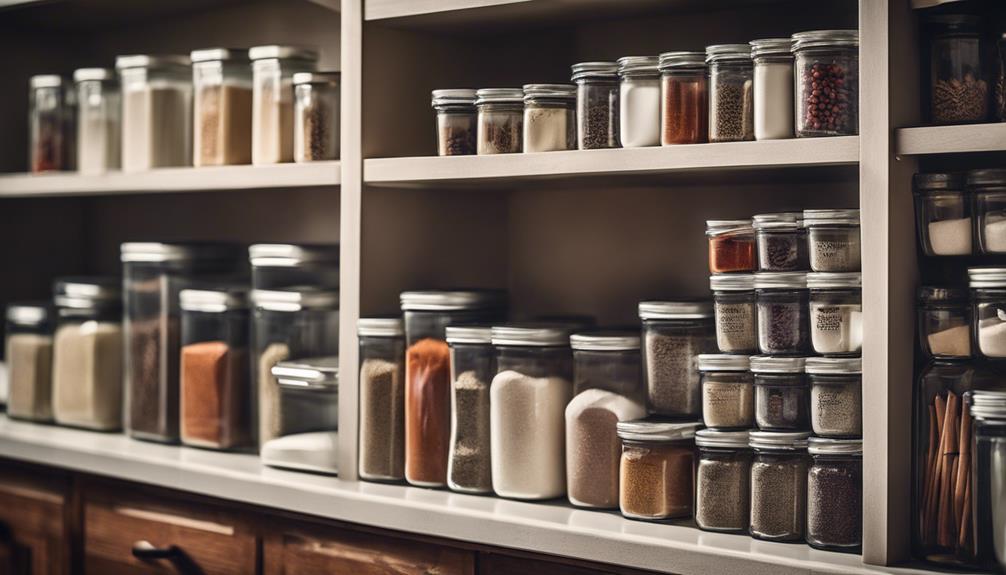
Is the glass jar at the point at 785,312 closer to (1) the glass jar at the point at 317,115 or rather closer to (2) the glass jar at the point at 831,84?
(2) the glass jar at the point at 831,84

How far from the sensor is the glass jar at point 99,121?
213cm

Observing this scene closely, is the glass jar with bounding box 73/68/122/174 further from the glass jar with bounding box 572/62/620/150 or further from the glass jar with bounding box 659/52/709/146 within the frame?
the glass jar with bounding box 659/52/709/146

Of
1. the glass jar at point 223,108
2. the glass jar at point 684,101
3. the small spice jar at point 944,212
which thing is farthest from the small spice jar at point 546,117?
the glass jar at point 223,108

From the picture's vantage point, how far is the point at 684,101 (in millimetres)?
1453

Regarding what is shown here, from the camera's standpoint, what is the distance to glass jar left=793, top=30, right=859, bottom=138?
4.38 ft

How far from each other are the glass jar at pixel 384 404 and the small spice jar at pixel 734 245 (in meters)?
0.54

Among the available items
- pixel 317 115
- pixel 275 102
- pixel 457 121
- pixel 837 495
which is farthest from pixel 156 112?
pixel 837 495

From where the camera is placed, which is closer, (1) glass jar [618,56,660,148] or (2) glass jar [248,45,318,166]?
(1) glass jar [618,56,660,148]

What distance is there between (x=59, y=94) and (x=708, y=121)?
4.79 ft

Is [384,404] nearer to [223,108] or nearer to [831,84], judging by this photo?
[223,108]

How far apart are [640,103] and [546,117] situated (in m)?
0.15

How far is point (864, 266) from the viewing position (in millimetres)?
1296

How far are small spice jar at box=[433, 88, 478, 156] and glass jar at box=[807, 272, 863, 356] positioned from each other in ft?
1.88

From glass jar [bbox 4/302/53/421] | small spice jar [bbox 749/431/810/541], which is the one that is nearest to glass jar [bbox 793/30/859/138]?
→ small spice jar [bbox 749/431/810/541]
